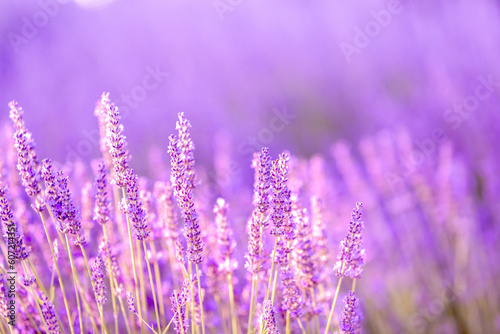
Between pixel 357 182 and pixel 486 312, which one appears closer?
pixel 486 312

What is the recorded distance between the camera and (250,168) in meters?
4.25

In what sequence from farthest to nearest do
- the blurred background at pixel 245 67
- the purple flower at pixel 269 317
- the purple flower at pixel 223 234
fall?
the blurred background at pixel 245 67, the purple flower at pixel 223 234, the purple flower at pixel 269 317

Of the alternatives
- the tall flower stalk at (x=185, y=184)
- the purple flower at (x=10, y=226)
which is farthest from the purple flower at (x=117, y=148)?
the purple flower at (x=10, y=226)

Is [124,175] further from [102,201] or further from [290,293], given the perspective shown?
[290,293]

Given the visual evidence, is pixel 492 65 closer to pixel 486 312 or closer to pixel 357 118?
pixel 357 118

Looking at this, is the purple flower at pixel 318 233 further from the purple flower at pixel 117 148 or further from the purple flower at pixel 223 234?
the purple flower at pixel 117 148

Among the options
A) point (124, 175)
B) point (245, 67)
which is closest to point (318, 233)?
point (124, 175)

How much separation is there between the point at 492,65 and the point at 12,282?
4.65 meters

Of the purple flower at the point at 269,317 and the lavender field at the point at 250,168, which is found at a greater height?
the lavender field at the point at 250,168

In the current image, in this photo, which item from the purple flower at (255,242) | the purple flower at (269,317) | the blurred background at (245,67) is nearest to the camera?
the purple flower at (269,317)

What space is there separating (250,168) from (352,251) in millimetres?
3153

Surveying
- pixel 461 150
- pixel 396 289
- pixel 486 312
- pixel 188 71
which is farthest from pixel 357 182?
pixel 188 71

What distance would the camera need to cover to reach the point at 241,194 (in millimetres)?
2838

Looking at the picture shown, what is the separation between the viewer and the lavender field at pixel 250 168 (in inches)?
43.6
